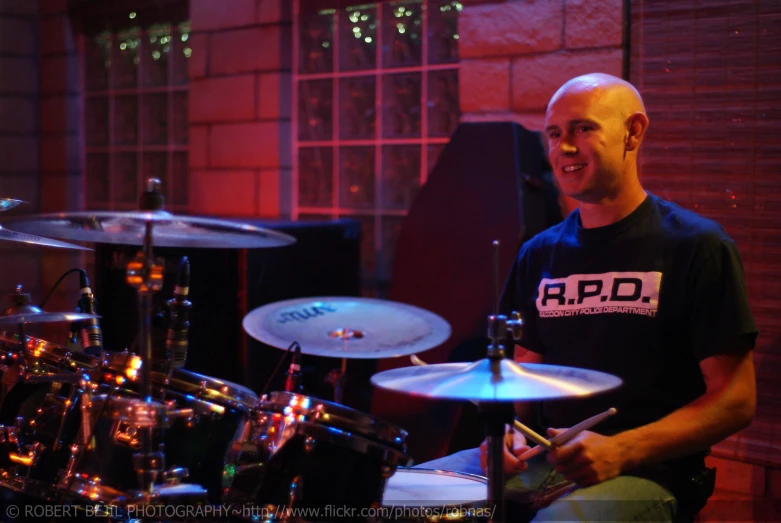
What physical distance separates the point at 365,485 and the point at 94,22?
4193 millimetres

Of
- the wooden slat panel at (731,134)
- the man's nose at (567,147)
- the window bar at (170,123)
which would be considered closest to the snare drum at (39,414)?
the man's nose at (567,147)

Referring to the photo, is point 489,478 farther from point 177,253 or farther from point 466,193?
point 177,253

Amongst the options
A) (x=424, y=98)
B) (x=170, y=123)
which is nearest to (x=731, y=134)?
(x=424, y=98)

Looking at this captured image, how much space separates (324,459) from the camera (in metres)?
2.05

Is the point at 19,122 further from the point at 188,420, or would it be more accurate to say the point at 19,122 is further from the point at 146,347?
the point at 146,347

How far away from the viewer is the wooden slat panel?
2859mm

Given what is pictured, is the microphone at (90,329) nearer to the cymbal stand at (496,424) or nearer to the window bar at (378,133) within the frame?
the cymbal stand at (496,424)

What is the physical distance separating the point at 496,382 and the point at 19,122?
187 inches

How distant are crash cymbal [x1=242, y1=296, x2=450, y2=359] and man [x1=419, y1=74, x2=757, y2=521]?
0.55m

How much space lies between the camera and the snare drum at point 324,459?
80.4 inches

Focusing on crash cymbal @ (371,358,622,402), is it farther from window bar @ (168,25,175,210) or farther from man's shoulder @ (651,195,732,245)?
window bar @ (168,25,175,210)

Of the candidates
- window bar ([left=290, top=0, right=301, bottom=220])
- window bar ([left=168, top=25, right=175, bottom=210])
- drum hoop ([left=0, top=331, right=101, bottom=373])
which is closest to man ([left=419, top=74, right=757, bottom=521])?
drum hoop ([left=0, top=331, right=101, bottom=373])

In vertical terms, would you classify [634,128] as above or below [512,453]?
above

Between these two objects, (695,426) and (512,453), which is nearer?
(695,426)
